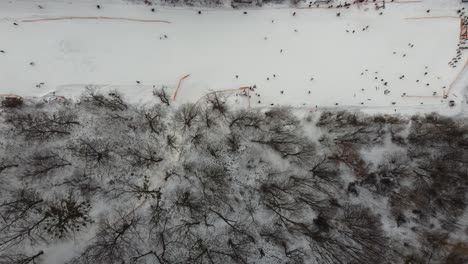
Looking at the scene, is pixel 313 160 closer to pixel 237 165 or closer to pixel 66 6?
pixel 237 165

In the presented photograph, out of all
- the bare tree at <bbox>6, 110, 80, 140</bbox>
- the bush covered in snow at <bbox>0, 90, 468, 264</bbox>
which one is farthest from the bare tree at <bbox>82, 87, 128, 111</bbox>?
the bare tree at <bbox>6, 110, 80, 140</bbox>

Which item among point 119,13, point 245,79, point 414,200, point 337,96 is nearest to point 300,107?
point 337,96

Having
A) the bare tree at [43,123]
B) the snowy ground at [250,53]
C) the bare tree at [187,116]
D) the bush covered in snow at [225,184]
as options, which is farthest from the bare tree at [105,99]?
the bare tree at [187,116]

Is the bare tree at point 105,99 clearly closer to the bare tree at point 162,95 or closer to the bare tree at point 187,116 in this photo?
the bare tree at point 162,95

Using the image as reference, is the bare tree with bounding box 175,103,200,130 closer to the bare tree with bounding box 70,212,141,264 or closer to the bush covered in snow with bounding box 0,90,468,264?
the bush covered in snow with bounding box 0,90,468,264

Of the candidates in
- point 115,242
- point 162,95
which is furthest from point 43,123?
point 115,242

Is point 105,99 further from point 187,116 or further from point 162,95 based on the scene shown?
point 187,116
